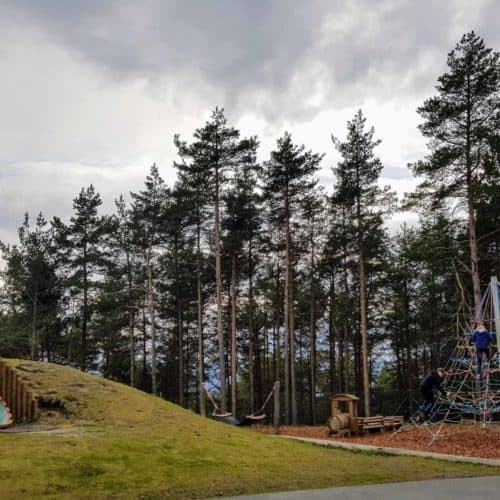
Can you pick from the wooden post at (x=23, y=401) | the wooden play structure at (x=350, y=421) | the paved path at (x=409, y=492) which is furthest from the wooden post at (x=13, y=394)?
the wooden play structure at (x=350, y=421)

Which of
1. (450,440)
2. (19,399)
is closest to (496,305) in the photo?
(450,440)

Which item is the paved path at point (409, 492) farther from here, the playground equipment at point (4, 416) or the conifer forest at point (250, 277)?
the conifer forest at point (250, 277)

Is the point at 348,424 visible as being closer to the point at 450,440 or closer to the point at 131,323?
the point at 450,440

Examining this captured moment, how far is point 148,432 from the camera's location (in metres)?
10.5

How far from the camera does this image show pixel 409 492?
689 cm

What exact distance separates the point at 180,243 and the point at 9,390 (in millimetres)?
20742

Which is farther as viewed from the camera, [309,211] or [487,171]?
[309,211]

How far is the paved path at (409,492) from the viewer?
6.54 m

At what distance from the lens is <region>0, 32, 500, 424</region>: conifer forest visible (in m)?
24.2

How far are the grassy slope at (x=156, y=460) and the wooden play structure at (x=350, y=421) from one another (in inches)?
212

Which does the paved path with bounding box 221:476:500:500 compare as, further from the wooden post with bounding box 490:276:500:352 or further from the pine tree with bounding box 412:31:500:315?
the pine tree with bounding box 412:31:500:315

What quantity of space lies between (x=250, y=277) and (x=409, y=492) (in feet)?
80.2

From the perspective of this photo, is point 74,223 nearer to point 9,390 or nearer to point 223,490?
point 9,390

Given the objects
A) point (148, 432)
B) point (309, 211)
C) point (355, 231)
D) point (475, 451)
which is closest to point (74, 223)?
point (309, 211)
